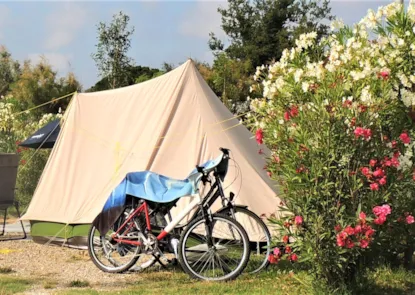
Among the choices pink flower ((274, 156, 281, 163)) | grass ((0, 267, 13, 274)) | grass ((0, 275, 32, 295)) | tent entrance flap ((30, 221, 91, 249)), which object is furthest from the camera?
tent entrance flap ((30, 221, 91, 249))

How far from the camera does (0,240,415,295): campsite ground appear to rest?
17.5ft

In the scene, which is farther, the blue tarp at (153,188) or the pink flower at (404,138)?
the blue tarp at (153,188)

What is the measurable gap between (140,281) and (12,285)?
44.6 inches

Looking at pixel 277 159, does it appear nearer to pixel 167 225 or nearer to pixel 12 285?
pixel 167 225

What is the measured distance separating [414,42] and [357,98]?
0.62 m

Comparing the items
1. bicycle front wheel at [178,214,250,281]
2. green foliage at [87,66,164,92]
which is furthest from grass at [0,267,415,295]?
green foliage at [87,66,164,92]

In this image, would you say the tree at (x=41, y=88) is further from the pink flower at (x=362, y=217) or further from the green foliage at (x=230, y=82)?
the pink flower at (x=362, y=217)

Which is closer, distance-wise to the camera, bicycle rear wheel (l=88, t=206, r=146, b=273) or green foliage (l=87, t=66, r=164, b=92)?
bicycle rear wheel (l=88, t=206, r=146, b=273)

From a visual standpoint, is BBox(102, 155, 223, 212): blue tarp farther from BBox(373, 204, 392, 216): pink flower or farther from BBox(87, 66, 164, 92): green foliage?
BBox(87, 66, 164, 92): green foliage

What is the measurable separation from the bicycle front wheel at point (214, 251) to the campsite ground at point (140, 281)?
0.13 metres

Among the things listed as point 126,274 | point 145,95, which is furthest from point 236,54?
point 126,274

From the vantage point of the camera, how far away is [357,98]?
14.6ft

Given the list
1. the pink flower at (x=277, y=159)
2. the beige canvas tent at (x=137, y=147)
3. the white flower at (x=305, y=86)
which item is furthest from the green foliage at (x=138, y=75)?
the white flower at (x=305, y=86)

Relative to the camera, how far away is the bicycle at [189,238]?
5.86m
